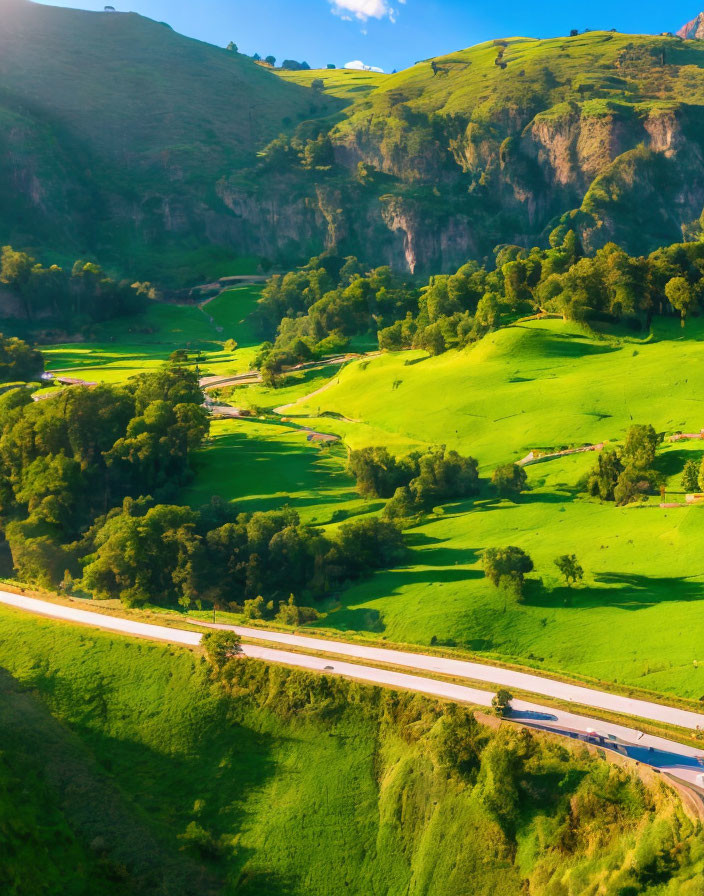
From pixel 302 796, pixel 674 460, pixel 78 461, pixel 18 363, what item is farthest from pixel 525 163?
pixel 302 796

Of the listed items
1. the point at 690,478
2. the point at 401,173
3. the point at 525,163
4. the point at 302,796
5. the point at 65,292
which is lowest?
the point at 302,796

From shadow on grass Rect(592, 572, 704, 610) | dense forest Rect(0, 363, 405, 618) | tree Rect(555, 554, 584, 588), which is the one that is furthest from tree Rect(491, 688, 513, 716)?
dense forest Rect(0, 363, 405, 618)

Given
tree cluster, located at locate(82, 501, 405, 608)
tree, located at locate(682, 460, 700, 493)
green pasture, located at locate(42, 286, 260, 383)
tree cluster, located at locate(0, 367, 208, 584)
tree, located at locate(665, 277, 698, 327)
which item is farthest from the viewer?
green pasture, located at locate(42, 286, 260, 383)

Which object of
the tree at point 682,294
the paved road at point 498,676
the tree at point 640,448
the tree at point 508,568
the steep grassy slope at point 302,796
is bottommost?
the steep grassy slope at point 302,796

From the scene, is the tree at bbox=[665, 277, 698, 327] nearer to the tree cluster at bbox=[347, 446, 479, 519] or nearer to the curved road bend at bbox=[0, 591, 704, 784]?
the tree cluster at bbox=[347, 446, 479, 519]

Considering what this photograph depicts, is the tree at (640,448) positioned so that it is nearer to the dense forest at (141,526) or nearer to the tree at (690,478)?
the tree at (690,478)

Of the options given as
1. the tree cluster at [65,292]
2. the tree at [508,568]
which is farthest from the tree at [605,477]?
the tree cluster at [65,292]

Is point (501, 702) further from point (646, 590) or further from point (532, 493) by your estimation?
point (532, 493)
